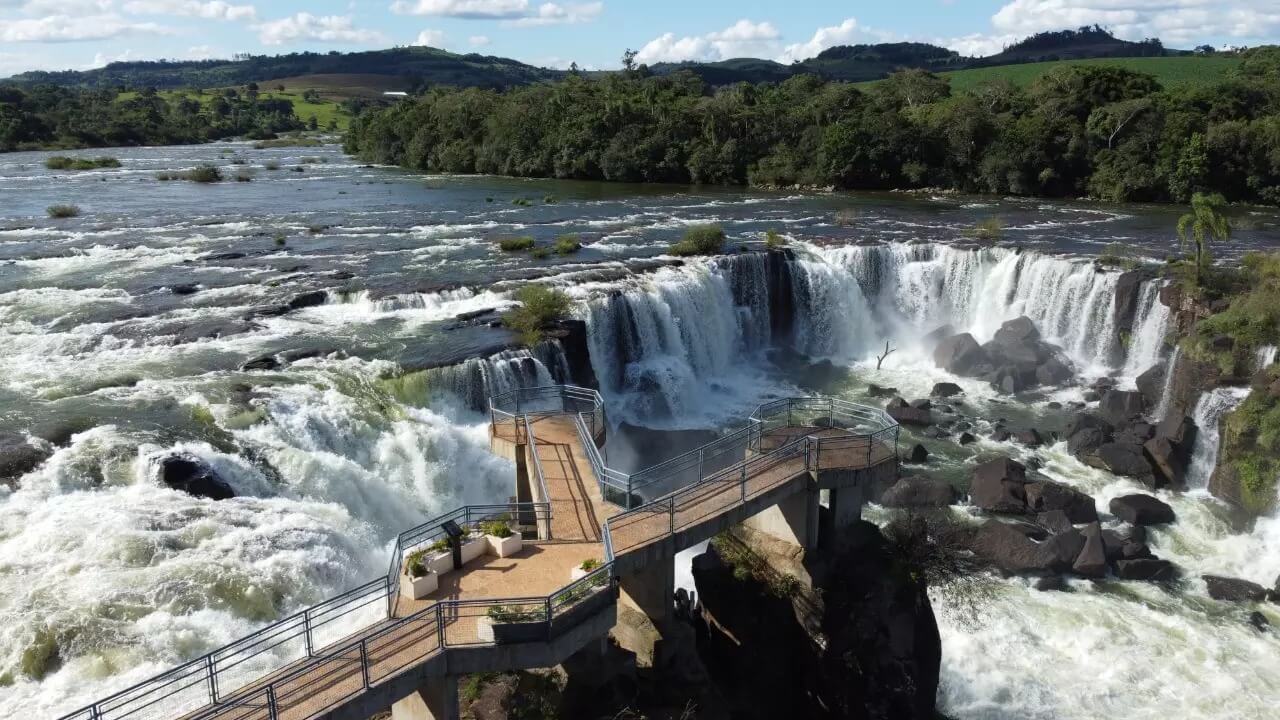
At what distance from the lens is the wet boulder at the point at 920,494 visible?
24.4 meters

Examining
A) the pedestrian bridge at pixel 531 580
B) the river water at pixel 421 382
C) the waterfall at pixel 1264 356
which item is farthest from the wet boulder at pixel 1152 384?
the pedestrian bridge at pixel 531 580

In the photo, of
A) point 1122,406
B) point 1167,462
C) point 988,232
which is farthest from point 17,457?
point 988,232

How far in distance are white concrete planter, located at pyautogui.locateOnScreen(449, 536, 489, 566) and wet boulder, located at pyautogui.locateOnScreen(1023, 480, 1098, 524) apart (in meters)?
16.2

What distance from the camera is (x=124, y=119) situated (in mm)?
115625

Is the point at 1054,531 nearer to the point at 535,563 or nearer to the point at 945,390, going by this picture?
the point at 945,390

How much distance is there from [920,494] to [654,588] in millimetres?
12770

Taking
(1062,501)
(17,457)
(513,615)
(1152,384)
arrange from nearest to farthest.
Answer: (513,615), (17,457), (1062,501), (1152,384)

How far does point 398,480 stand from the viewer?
22.2 metres

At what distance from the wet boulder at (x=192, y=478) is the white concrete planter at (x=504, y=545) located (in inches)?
345

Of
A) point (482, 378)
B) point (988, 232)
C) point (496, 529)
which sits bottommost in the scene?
point (482, 378)

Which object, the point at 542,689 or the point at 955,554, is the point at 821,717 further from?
the point at 955,554

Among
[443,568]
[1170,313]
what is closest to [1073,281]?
[1170,313]

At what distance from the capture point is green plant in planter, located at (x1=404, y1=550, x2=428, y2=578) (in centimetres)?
1233

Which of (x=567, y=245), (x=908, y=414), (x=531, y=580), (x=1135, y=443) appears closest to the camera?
(x=531, y=580)
